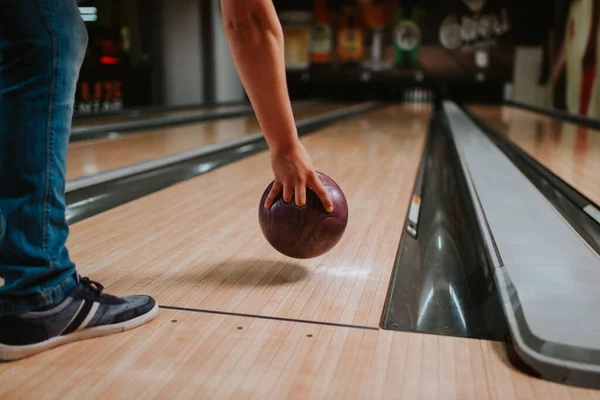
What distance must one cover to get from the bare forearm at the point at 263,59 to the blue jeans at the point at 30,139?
0.80ft

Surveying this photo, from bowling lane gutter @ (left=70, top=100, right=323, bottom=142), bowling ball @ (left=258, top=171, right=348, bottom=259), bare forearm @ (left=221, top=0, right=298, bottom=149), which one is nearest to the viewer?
bare forearm @ (left=221, top=0, right=298, bottom=149)

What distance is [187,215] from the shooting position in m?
1.79

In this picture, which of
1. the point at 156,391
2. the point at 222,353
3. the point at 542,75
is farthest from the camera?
the point at 542,75

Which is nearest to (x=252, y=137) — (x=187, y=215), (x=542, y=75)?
(x=187, y=215)

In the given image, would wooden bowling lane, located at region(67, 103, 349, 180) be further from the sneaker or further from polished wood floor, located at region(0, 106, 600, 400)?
the sneaker

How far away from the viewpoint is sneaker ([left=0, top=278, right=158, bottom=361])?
85 centimetres

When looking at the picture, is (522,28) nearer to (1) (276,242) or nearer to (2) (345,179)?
(2) (345,179)

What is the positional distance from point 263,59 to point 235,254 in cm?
59

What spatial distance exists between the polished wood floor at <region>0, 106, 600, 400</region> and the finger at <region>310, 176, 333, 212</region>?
167 millimetres

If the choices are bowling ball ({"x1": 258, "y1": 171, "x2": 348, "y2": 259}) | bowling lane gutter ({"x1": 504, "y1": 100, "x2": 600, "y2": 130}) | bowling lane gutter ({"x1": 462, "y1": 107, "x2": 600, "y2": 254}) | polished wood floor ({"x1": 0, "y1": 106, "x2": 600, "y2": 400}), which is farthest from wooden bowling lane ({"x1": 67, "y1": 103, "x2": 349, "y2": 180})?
bowling lane gutter ({"x1": 504, "y1": 100, "x2": 600, "y2": 130})

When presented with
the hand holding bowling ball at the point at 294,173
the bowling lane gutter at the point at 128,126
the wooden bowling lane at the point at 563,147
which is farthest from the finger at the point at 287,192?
the bowling lane gutter at the point at 128,126

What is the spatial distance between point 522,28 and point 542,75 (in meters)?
0.81

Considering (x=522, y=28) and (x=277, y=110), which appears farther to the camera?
(x=522, y=28)

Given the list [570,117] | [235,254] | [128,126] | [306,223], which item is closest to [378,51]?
[570,117]
